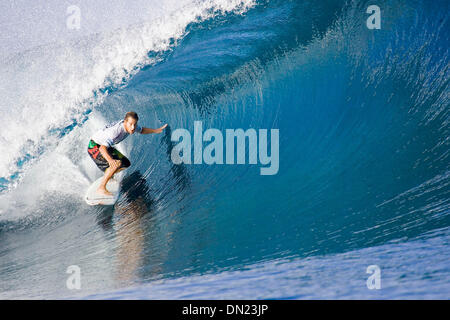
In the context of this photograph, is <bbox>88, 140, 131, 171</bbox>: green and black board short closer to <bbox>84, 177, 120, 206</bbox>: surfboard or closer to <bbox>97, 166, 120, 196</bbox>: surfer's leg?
<bbox>97, 166, 120, 196</bbox>: surfer's leg

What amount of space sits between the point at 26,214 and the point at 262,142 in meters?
3.59

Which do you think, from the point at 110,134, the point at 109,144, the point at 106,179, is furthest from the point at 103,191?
the point at 110,134

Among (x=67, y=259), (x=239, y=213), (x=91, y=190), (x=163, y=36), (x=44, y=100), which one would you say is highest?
(x=163, y=36)

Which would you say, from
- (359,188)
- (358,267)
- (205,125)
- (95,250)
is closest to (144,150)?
(205,125)

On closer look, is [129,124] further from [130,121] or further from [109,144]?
[109,144]

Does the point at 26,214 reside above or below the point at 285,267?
above

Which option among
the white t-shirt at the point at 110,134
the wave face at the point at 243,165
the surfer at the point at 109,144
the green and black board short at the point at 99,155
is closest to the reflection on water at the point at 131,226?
the wave face at the point at 243,165

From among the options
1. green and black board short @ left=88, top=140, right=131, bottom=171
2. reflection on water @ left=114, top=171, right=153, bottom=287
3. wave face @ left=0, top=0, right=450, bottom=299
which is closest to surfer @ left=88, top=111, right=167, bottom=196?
green and black board short @ left=88, top=140, right=131, bottom=171

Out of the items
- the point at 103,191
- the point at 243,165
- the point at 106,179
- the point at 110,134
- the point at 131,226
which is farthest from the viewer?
the point at 243,165

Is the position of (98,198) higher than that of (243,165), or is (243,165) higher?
(243,165)

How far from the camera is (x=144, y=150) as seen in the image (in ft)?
20.0

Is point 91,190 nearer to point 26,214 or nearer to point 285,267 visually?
point 26,214

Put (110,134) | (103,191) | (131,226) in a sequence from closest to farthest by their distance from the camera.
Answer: (131,226) < (110,134) < (103,191)

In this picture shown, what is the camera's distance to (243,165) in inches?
206
